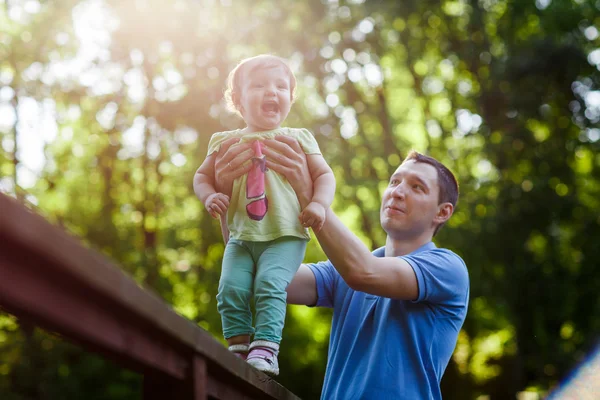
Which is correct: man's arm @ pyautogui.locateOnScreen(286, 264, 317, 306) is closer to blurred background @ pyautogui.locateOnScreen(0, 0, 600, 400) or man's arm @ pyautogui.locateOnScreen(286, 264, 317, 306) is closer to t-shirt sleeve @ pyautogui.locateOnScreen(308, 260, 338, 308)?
t-shirt sleeve @ pyautogui.locateOnScreen(308, 260, 338, 308)

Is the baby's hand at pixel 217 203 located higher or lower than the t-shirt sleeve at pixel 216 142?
lower

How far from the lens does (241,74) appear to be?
2.95 m

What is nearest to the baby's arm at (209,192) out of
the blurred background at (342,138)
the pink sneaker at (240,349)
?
the pink sneaker at (240,349)

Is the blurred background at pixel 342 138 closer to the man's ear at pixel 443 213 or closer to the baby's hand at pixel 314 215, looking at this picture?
the man's ear at pixel 443 213

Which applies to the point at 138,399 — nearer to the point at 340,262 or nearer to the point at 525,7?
the point at 525,7

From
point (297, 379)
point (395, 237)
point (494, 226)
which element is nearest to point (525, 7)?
point (494, 226)

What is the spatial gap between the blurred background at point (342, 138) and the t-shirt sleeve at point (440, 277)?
1305cm

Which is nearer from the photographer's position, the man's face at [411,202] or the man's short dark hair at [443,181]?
the man's face at [411,202]

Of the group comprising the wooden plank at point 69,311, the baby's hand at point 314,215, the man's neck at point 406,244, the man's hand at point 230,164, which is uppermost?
the man's hand at point 230,164

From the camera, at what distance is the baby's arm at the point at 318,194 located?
271cm

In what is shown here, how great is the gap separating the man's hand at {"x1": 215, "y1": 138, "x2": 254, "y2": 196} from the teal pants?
22 cm

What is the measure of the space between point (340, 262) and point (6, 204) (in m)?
1.73

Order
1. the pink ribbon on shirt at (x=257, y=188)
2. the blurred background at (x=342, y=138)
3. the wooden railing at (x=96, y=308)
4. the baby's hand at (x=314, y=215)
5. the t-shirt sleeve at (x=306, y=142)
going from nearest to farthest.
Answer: the wooden railing at (x=96, y=308)
the baby's hand at (x=314, y=215)
the pink ribbon on shirt at (x=257, y=188)
the t-shirt sleeve at (x=306, y=142)
the blurred background at (x=342, y=138)

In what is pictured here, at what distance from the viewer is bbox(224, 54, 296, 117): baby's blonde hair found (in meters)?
2.91
